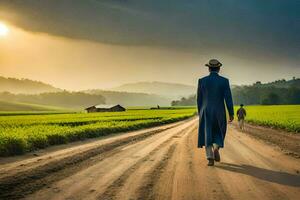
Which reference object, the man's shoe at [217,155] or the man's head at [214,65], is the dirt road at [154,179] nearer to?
the man's shoe at [217,155]

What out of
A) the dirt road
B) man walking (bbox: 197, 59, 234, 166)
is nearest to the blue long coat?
man walking (bbox: 197, 59, 234, 166)

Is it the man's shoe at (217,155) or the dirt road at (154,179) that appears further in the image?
the man's shoe at (217,155)

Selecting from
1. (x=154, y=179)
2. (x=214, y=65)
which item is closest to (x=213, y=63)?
(x=214, y=65)

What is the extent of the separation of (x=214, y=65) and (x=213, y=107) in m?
1.09

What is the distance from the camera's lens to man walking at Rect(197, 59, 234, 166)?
10.8 metres

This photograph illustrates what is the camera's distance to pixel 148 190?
6.98 metres

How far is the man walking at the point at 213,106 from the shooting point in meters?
10.8

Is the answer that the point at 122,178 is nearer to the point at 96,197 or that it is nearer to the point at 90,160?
the point at 96,197

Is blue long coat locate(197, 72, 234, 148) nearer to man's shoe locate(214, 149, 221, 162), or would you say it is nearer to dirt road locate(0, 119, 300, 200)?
man's shoe locate(214, 149, 221, 162)

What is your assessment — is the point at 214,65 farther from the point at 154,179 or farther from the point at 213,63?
the point at 154,179

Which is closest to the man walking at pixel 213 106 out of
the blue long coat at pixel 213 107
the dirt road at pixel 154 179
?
the blue long coat at pixel 213 107

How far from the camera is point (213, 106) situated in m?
10.9

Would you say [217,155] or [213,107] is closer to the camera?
[217,155]

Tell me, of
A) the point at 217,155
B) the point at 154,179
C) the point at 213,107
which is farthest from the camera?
the point at 213,107
